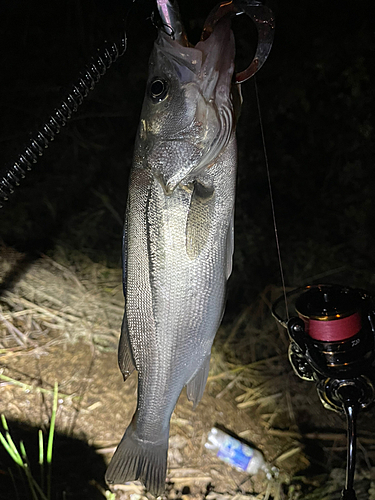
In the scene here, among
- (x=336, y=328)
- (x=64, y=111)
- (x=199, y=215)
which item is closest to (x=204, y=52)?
(x=199, y=215)

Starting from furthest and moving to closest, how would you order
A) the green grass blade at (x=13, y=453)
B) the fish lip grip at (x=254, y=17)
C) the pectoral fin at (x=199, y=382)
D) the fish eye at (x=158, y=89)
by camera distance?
the green grass blade at (x=13, y=453) < the pectoral fin at (x=199, y=382) < the fish eye at (x=158, y=89) < the fish lip grip at (x=254, y=17)

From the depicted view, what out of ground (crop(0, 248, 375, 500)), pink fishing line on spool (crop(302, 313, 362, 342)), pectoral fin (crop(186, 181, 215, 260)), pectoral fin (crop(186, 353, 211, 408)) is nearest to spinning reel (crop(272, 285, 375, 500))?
pink fishing line on spool (crop(302, 313, 362, 342))

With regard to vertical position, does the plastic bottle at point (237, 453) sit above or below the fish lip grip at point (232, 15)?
below

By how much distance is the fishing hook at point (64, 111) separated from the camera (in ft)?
4.48

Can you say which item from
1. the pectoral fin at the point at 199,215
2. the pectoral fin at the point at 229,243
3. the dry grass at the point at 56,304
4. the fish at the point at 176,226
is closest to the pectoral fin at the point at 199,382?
the fish at the point at 176,226

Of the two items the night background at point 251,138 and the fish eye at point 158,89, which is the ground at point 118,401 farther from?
the fish eye at point 158,89

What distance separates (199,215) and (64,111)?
31.0 inches

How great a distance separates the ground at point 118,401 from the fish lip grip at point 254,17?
1.90m

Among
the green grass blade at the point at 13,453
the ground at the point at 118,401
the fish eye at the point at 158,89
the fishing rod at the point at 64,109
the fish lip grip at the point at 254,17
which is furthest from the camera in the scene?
the ground at the point at 118,401

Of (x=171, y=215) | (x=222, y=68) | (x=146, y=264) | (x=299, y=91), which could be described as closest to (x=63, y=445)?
(x=146, y=264)

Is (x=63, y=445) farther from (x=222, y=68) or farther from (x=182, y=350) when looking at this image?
(x=222, y=68)

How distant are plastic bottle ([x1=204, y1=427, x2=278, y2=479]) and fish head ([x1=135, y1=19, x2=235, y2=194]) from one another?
1.65m

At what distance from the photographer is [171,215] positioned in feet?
3.60

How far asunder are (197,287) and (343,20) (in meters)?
2.33
